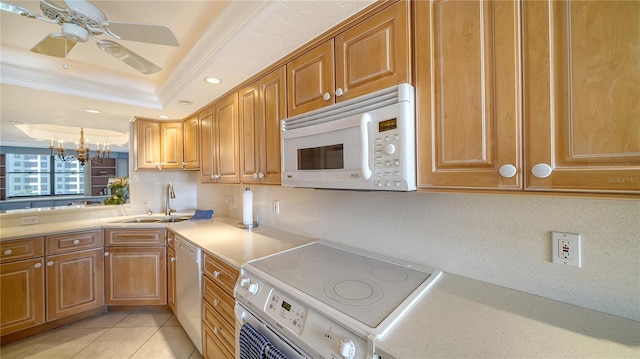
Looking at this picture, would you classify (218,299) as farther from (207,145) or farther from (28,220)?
(28,220)

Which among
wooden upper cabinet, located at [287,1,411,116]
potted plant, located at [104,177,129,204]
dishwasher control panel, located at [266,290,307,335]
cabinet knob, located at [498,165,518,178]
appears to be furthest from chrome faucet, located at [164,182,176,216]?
cabinet knob, located at [498,165,518,178]

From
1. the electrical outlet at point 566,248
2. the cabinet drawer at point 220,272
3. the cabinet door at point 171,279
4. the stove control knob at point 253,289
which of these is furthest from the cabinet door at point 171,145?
the electrical outlet at point 566,248

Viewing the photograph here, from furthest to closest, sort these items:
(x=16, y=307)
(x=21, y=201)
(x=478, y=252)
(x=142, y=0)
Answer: (x=21, y=201)
(x=16, y=307)
(x=142, y=0)
(x=478, y=252)

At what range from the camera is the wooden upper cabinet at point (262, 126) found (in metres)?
1.60

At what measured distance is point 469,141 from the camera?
0.83 meters

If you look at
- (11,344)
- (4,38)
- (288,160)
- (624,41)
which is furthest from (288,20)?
(11,344)

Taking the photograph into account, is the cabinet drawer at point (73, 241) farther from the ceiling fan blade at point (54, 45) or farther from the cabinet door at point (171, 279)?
the ceiling fan blade at point (54, 45)

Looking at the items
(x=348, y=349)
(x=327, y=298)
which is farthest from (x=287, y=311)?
(x=348, y=349)

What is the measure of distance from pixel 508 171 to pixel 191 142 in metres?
2.96

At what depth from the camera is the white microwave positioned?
3.06 ft

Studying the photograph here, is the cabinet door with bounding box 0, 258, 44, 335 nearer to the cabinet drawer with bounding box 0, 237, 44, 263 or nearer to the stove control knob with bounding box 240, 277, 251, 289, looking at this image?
the cabinet drawer with bounding box 0, 237, 44, 263

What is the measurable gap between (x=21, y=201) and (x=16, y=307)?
6396mm

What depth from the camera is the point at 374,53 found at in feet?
3.50

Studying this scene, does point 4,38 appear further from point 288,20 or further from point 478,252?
point 478,252
